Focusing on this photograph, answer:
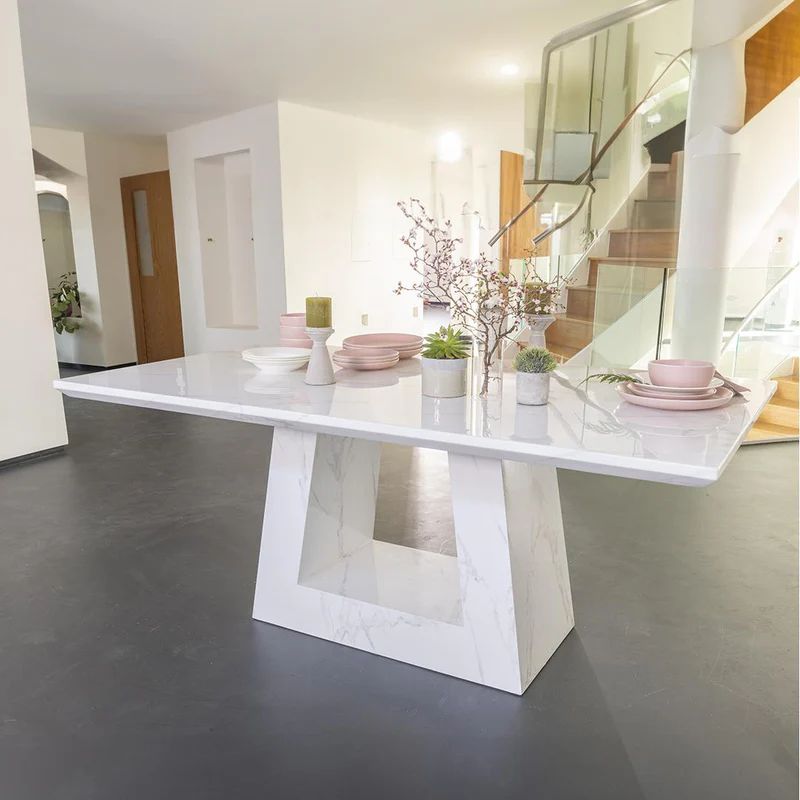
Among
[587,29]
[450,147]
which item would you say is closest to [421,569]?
[587,29]

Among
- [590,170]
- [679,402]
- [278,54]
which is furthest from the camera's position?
[590,170]

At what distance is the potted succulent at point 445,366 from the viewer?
173 cm

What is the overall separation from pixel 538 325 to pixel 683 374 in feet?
1.29

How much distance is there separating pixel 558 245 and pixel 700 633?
3656 millimetres

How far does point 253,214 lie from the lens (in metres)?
6.25

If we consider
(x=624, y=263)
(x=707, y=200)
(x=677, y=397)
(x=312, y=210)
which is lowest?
(x=677, y=397)

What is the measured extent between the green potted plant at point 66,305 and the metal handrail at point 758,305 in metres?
6.43

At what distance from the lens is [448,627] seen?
190 centimetres

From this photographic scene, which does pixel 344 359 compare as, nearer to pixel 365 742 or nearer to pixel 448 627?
pixel 448 627

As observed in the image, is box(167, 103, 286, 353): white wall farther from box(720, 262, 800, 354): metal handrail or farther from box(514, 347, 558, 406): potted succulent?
box(514, 347, 558, 406): potted succulent

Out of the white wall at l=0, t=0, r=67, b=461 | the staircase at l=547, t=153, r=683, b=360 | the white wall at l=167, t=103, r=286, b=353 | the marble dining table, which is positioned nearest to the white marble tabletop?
the marble dining table

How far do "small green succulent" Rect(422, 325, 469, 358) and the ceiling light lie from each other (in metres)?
6.26

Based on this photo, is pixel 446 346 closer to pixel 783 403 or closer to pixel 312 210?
pixel 783 403

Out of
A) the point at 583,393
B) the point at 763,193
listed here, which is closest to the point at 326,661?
the point at 583,393
